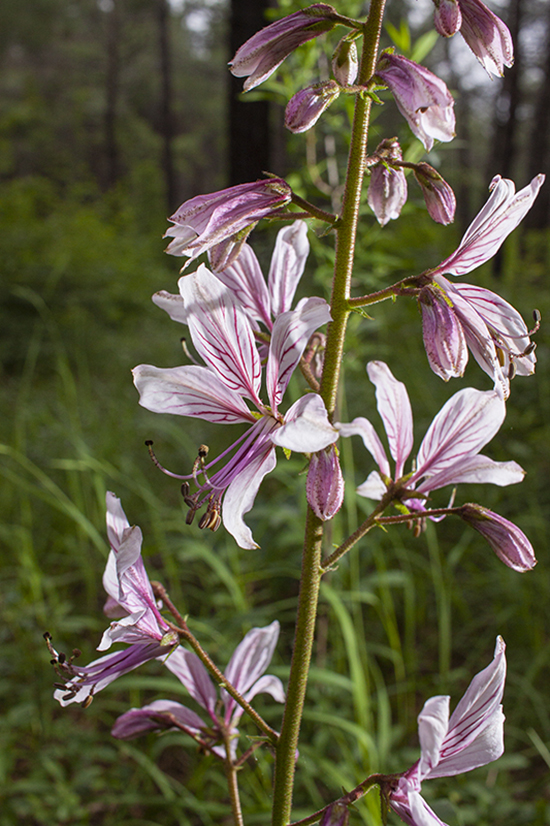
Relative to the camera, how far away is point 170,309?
4.12ft

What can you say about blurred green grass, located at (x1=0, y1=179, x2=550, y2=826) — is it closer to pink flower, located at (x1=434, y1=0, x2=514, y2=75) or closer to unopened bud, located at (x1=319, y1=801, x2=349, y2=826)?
unopened bud, located at (x1=319, y1=801, x2=349, y2=826)

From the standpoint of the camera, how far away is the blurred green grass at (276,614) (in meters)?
2.50

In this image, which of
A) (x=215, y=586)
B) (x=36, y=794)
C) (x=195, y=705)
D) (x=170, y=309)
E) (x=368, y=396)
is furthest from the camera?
(x=368, y=396)

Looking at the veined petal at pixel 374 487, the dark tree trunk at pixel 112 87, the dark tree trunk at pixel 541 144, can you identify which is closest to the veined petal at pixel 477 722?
the veined petal at pixel 374 487

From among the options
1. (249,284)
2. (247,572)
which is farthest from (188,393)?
(247,572)

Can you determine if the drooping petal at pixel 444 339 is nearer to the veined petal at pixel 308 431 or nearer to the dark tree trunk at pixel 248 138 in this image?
the veined petal at pixel 308 431

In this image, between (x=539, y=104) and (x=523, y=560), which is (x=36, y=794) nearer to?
(x=523, y=560)

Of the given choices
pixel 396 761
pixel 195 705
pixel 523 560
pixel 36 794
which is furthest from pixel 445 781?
pixel 523 560

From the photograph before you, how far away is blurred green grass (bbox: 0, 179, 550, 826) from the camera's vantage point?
2.50 meters

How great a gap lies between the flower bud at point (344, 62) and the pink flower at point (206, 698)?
1.11 meters

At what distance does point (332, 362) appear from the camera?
1099 millimetres

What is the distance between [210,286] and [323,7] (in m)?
0.48

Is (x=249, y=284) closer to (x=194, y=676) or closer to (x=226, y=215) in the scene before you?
(x=226, y=215)

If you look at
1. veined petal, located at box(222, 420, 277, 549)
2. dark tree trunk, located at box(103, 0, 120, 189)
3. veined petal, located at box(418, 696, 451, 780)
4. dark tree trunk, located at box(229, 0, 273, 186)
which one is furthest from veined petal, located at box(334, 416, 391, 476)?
dark tree trunk, located at box(103, 0, 120, 189)
